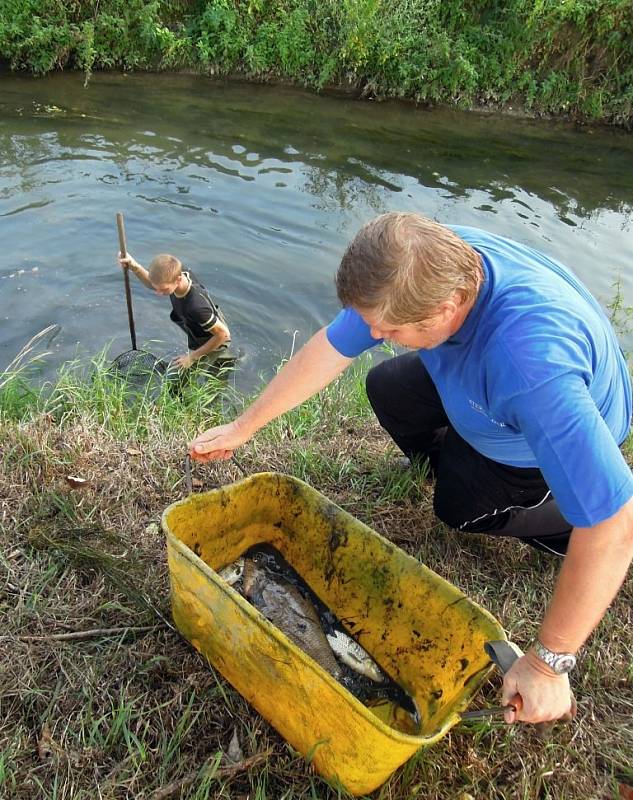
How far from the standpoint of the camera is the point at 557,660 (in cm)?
164

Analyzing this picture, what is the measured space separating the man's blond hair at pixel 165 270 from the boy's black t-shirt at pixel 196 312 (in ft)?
0.47

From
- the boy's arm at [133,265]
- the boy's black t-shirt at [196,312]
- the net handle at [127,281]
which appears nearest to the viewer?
the net handle at [127,281]

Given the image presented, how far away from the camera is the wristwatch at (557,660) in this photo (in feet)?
5.38

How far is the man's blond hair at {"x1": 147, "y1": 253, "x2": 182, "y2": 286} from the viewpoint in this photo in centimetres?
482

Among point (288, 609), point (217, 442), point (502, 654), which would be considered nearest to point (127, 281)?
point (217, 442)

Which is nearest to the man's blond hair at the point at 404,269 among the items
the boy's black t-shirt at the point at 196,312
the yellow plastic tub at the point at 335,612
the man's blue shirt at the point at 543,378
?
the man's blue shirt at the point at 543,378

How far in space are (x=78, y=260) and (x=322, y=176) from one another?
12.2ft

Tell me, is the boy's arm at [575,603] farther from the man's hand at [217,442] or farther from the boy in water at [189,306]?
the boy in water at [189,306]

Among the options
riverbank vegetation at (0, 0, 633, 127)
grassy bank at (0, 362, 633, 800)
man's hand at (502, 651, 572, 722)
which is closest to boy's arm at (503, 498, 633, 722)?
man's hand at (502, 651, 572, 722)

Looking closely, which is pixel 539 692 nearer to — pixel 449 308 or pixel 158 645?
pixel 449 308

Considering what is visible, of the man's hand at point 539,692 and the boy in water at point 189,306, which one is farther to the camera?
the boy in water at point 189,306

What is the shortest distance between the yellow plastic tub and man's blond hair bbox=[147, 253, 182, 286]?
9.30 ft

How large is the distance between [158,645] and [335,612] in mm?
731

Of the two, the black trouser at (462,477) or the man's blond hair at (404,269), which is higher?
the man's blond hair at (404,269)
